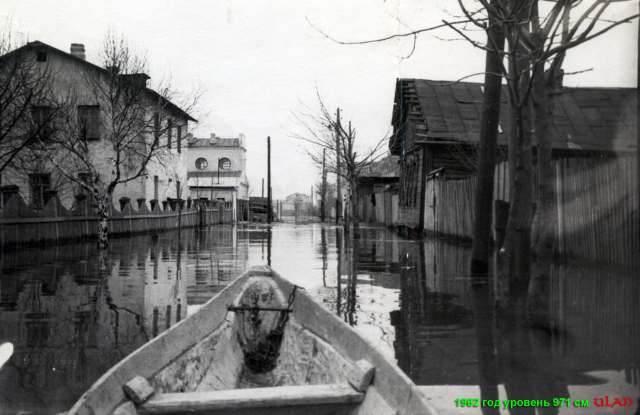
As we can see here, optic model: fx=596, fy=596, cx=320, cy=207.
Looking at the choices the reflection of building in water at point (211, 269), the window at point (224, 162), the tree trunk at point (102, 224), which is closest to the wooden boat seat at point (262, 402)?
the reflection of building in water at point (211, 269)

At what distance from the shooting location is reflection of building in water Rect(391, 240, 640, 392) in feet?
15.1

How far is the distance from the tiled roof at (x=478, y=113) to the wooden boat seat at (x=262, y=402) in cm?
2137

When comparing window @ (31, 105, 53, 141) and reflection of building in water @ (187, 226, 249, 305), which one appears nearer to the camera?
reflection of building in water @ (187, 226, 249, 305)

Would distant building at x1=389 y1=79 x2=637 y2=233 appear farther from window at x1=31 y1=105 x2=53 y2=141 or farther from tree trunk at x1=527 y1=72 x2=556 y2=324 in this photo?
tree trunk at x1=527 y1=72 x2=556 y2=324

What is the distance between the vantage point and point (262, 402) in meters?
3.20

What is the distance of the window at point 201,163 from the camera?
66.1 meters

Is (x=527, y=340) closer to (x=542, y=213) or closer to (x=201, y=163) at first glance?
(x=542, y=213)

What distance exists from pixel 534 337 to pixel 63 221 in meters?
16.4

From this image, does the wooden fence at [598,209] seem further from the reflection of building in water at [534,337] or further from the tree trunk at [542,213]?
the tree trunk at [542,213]

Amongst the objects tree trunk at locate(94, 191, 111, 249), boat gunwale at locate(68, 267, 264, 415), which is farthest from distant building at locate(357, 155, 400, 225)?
boat gunwale at locate(68, 267, 264, 415)

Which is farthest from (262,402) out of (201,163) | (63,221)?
(201,163)

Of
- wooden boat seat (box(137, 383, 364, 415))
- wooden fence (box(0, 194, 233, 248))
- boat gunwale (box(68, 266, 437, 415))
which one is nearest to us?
boat gunwale (box(68, 266, 437, 415))

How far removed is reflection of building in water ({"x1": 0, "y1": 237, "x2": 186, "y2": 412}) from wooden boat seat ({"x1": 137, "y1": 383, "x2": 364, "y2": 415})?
52.4 inches

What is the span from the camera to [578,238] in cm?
1033
